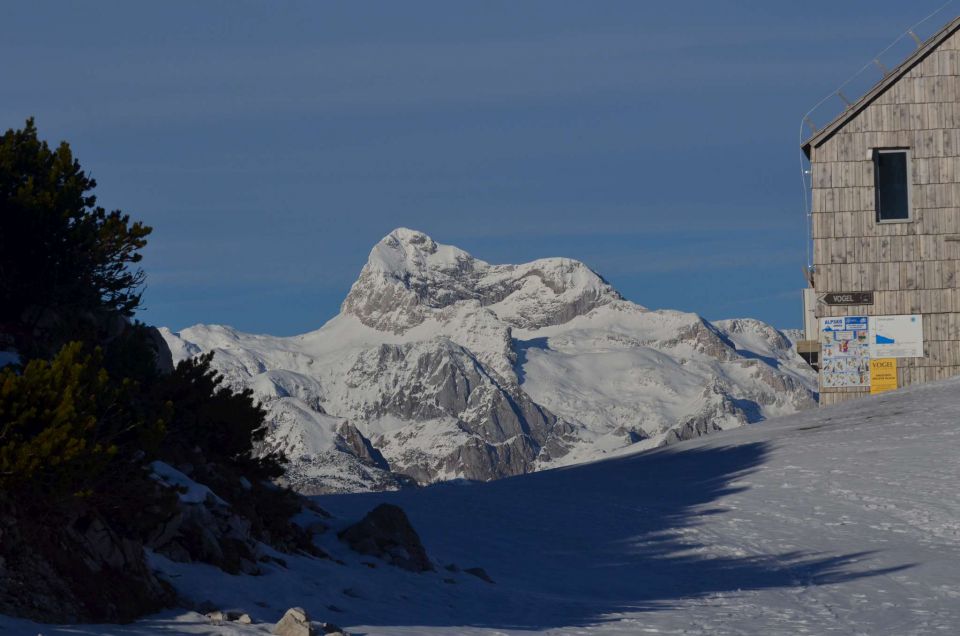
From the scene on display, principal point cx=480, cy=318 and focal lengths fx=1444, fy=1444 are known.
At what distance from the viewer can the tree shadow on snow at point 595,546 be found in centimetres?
2302

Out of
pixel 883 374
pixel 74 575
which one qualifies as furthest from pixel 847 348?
pixel 74 575

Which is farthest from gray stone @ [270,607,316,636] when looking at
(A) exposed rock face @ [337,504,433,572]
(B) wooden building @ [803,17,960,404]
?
(B) wooden building @ [803,17,960,404]

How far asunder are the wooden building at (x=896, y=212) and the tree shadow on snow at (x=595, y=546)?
13.8 meters

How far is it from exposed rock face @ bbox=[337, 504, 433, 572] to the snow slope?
1.20ft

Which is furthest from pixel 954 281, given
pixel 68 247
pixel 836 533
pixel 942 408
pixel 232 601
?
pixel 232 601

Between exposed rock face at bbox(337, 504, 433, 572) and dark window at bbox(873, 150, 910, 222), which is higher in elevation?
dark window at bbox(873, 150, 910, 222)

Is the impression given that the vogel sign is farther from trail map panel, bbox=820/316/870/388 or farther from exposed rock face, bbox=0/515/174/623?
exposed rock face, bbox=0/515/174/623

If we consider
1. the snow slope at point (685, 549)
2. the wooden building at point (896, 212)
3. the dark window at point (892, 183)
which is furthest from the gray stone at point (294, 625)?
the dark window at point (892, 183)

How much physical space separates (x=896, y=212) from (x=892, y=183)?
3.82 ft

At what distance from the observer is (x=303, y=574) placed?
22.2 m

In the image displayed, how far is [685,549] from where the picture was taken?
2912 cm

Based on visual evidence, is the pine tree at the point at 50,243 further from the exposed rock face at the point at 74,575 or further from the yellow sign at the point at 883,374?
the yellow sign at the point at 883,374

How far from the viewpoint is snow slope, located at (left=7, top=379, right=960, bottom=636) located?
69.2ft

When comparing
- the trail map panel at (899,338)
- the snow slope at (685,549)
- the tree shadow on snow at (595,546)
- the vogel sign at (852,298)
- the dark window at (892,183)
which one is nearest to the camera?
the snow slope at (685,549)
